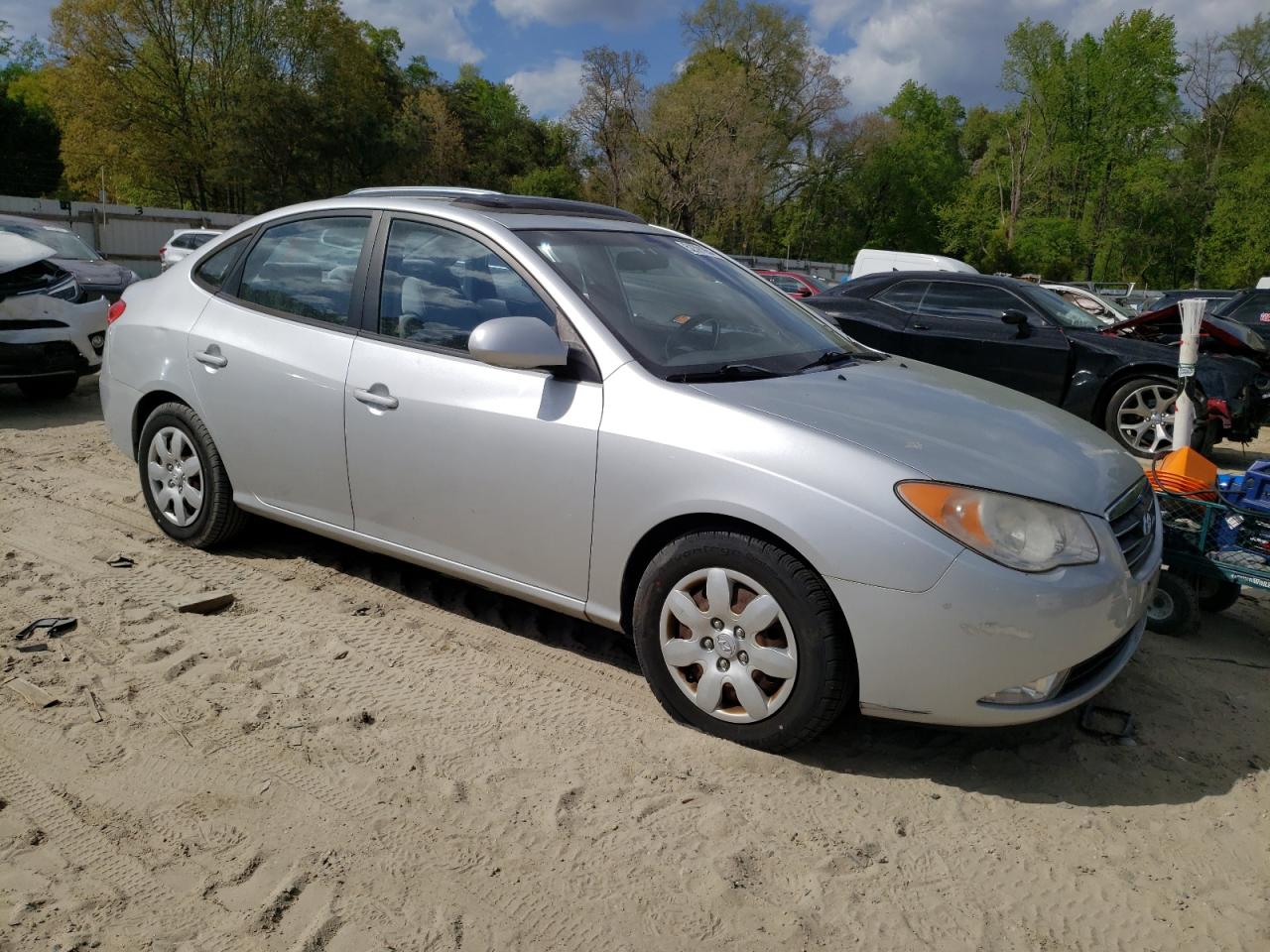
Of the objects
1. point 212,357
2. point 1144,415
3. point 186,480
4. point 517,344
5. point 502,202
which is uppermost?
point 502,202

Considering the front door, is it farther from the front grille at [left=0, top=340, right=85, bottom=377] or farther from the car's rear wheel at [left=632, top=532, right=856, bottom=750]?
the front grille at [left=0, top=340, right=85, bottom=377]

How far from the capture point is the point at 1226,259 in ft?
149

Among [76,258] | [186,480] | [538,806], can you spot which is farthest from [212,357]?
[76,258]

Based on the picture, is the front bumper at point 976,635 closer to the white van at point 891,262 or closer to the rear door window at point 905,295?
the rear door window at point 905,295

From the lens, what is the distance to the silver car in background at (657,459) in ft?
9.19

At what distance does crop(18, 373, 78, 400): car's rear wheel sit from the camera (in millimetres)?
8492

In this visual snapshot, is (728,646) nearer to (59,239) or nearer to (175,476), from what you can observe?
(175,476)

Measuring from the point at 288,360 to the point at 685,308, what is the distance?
Answer: 1.68 metres

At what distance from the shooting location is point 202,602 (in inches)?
161

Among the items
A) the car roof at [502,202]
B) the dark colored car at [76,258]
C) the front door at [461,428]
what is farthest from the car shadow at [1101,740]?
the dark colored car at [76,258]

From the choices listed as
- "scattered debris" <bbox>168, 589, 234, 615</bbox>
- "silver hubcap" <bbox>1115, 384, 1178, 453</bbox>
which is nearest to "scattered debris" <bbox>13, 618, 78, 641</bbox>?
"scattered debris" <bbox>168, 589, 234, 615</bbox>

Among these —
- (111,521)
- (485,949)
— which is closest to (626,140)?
(111,521)

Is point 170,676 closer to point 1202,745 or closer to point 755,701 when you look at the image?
point 755,701

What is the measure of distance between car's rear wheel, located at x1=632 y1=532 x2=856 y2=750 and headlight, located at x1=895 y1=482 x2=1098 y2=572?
38 cm
